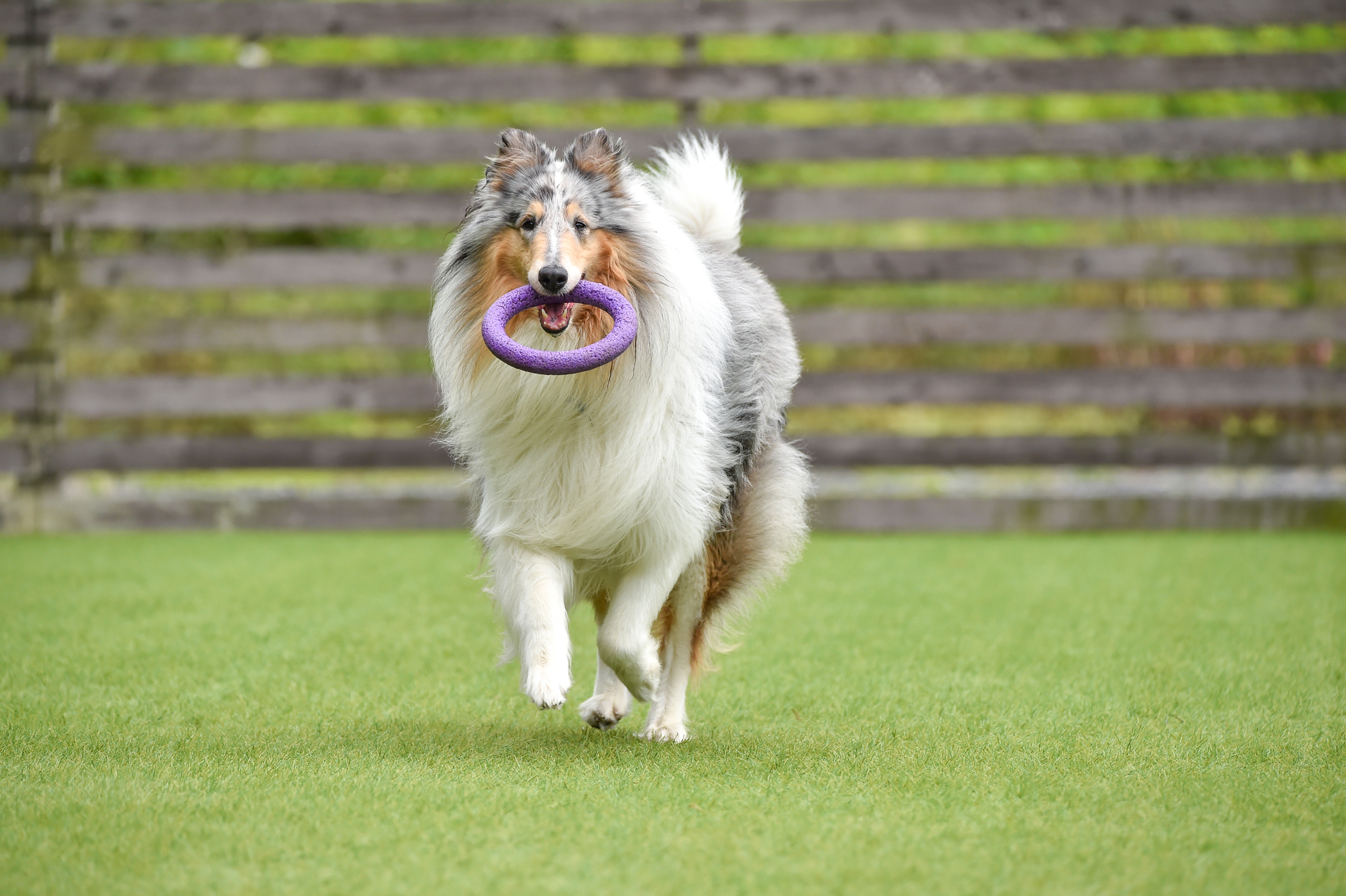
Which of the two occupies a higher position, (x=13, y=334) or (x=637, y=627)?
(x=13, y=334)

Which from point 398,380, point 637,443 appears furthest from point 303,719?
point 398,380

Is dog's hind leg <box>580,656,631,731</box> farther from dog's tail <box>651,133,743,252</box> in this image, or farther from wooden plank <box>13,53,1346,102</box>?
wooden plank <box>13,53,1346,102</box>

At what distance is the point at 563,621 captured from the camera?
3.12 metres

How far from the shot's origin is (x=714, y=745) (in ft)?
10.5

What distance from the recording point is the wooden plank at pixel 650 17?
278 inches

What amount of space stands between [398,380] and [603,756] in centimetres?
431

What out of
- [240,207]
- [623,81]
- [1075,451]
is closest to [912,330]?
[1075,451]

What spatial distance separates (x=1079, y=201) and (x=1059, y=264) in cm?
30

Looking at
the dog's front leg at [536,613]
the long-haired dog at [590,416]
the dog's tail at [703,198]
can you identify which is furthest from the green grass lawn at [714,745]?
the dog's tail at [703,198]

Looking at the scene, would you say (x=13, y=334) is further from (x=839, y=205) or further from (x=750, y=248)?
(x=839, y=205)

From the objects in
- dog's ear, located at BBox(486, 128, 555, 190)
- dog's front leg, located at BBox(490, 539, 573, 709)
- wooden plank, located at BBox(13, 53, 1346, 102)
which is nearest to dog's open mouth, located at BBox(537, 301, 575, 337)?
dog's ear, located at BBox(486, 128, 555, 190)

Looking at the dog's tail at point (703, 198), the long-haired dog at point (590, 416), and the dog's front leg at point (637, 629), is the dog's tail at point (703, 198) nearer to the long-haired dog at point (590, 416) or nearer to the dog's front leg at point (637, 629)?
the long-haired dog at point (590, 416)

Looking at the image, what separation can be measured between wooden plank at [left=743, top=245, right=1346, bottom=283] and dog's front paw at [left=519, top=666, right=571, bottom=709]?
167 inches

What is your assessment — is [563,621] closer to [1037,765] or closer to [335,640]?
[1037,765]
